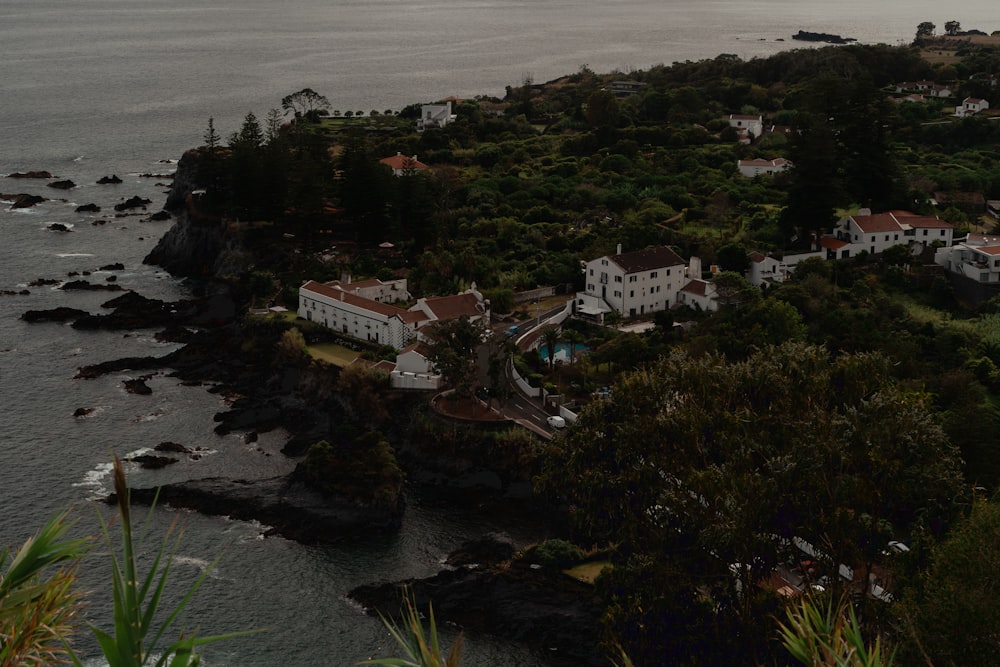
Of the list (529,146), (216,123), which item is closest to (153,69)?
(216,123)

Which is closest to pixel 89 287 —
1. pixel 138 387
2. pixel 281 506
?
pixel 138 387

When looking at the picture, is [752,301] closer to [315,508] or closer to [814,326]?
[814,326]

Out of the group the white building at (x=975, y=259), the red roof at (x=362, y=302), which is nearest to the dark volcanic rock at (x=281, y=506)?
the red roof at (x=362, y=302)

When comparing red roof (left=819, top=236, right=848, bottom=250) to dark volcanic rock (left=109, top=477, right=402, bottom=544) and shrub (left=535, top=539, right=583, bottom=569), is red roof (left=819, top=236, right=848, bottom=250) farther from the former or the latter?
dark volcanic rock (left=109, top=477, right=402, bottom=544)

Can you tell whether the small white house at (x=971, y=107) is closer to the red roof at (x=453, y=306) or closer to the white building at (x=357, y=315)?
the red roof at (x=453, y=306)

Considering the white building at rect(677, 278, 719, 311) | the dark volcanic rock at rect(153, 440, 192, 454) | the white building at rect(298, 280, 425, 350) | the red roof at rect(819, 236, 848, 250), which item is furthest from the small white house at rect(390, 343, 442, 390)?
the red roof at rect(819, 236, 848, 250)
